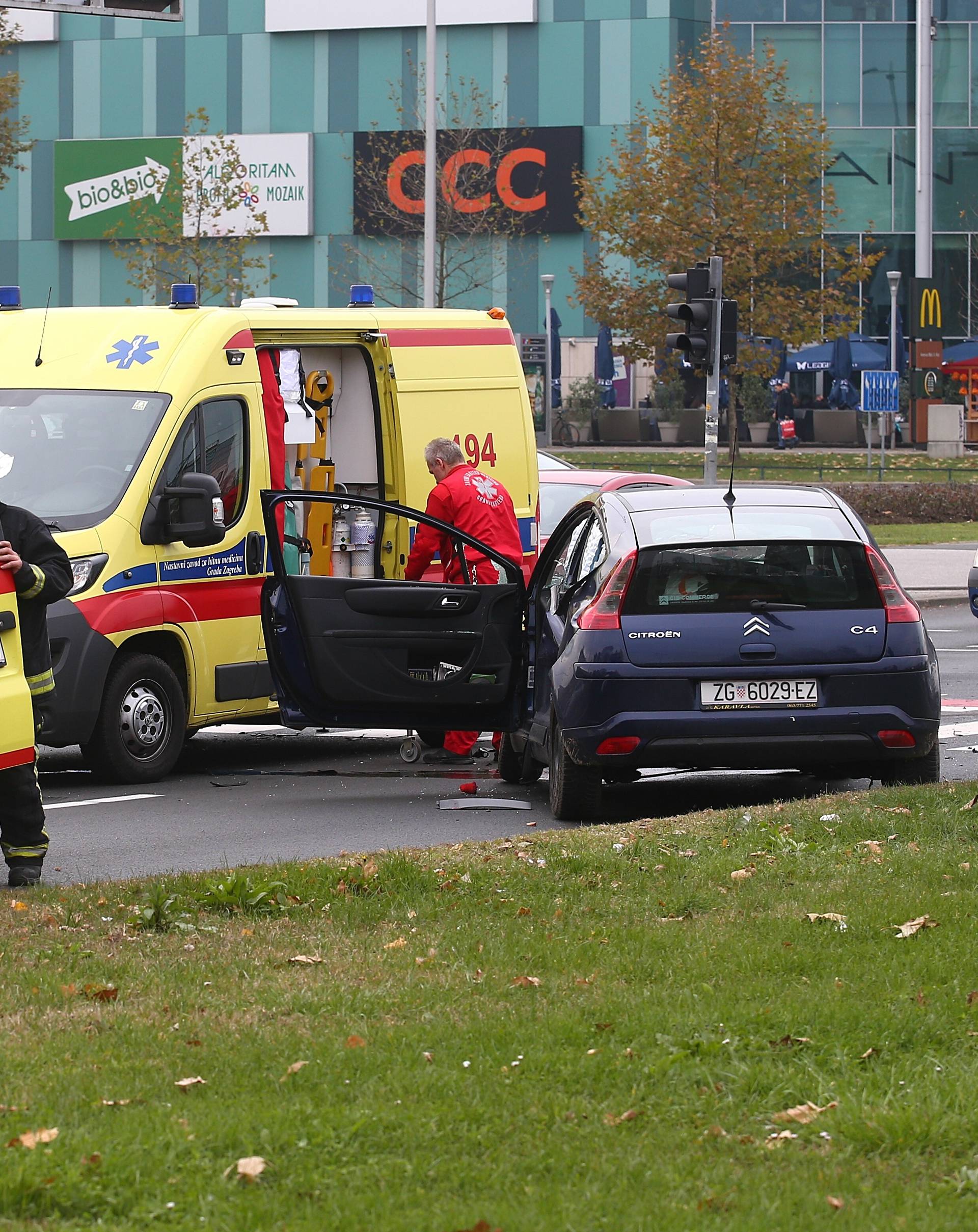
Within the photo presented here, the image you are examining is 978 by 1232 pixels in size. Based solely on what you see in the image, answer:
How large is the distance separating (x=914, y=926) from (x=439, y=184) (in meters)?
49.4

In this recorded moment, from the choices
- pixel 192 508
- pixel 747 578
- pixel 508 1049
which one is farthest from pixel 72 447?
pixel 508 1049

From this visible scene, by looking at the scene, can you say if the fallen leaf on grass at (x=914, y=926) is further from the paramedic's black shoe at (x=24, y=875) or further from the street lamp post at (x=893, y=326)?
the street lamp post at (x=893, y=326)

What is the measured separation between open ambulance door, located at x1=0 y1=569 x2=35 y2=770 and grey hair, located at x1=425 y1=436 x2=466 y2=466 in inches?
186

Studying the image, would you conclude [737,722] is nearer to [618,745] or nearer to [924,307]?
[618,745]

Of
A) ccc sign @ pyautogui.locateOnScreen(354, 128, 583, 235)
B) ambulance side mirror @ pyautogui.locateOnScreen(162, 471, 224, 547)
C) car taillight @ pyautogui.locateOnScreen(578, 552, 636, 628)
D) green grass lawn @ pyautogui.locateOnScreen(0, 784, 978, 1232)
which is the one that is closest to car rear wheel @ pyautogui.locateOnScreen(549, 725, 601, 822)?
car taillight @ pyautogui.locateOnScreen(578, 552, 636, 628)

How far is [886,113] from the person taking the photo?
186ft

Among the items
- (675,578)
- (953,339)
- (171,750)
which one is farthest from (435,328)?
(953,339)

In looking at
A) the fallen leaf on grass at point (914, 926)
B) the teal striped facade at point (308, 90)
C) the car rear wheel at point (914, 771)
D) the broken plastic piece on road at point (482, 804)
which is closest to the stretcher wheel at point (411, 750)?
the broken plastic piece on road at point (482, 804)

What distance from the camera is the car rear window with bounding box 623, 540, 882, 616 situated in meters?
9.38

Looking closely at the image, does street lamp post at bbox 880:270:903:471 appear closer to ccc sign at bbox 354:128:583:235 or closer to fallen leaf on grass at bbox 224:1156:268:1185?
ccc sign at bbox 354:128:583:235

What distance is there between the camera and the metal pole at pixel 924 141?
46875 millimetres

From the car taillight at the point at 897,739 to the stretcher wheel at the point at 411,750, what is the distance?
129 inches

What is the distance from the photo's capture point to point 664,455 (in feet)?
147

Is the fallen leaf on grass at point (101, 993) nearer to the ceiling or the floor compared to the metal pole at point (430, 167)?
nearer to the floor
